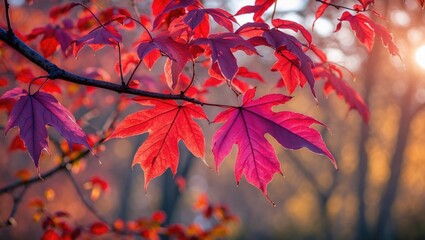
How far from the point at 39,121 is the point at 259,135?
82 centimetres

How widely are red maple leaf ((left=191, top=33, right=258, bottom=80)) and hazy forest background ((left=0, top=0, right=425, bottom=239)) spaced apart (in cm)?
47

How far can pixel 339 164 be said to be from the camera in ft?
45.9

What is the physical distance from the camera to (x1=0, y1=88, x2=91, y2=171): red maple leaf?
4.28 feet

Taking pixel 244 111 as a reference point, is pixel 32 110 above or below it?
below

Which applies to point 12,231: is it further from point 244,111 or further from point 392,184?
point 244,111

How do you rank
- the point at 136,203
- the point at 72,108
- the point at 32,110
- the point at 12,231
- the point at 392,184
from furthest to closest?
the point at 136,203 < the point at 12,231 < the point at 392,184 < the point at 72,108 < the point at 32,110

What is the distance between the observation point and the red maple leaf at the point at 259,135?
1465mm

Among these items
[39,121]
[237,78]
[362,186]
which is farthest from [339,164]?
[39,121]

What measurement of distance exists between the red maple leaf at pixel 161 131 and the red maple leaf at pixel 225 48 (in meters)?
0.31

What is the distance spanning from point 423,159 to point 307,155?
6.72m

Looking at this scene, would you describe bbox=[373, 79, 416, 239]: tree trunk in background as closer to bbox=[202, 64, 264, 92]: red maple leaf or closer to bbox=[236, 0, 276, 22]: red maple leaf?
bbox=[202, 64, 264, 92]: red maple leaf

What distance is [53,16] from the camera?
2619 millimetres

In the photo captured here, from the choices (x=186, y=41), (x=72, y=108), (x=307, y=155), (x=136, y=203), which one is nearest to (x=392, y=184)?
(x=72, y=108)

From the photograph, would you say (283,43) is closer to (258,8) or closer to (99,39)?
(258,8)
